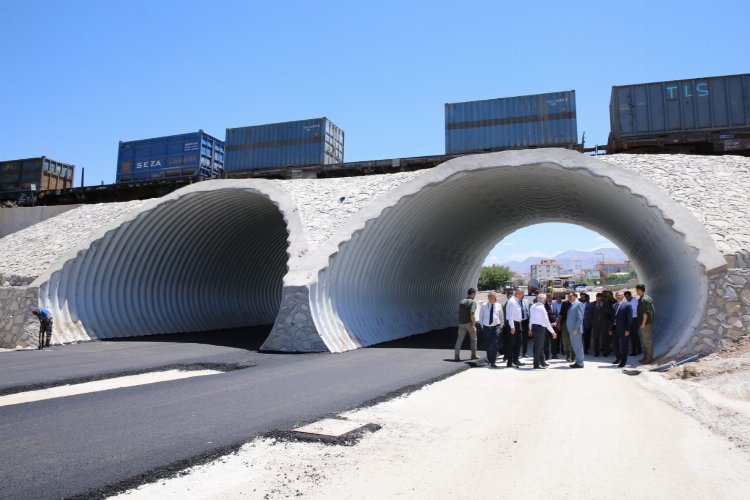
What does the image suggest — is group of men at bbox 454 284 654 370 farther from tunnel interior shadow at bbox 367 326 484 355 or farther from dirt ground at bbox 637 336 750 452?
tunnel interior shadow at bbox 367 326 484 355

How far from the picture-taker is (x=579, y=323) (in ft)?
35.6

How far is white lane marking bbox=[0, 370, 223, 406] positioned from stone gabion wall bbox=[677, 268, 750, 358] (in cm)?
907

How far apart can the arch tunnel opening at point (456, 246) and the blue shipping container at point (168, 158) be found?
1685 centimetres

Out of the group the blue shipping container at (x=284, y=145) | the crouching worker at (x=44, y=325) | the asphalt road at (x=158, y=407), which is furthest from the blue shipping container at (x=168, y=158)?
the asphalt road at (x=158, y=407)

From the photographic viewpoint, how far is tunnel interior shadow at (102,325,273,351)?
15.0m

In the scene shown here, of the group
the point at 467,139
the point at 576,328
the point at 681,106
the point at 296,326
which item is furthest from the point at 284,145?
the point at 576,328

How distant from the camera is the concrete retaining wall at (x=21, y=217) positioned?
25.4m

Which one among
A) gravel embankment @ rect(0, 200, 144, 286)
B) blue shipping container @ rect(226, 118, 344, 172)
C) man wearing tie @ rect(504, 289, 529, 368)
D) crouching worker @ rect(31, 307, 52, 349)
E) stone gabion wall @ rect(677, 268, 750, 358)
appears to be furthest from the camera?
blue shipping container @ rect(226, 118, 344, 172)

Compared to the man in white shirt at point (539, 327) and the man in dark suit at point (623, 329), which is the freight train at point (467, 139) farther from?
the man in white shirt at point (539, 327)

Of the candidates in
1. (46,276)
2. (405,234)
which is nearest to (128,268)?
(46,276)

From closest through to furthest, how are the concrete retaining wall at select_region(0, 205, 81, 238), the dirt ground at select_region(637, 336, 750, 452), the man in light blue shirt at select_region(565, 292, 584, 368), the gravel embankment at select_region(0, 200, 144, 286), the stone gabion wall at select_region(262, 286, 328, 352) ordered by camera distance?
the dirt ground at select_region(637, 336, 750, 452) → the man in light blue shirt at select_region(565, 292, 584, 368) → the stone gabion wall at select_region(262, 286, 328, 352) → the gravel embankment at select_region(0, 200, 144, 286) → the concrete retaining wall at select_region(0, 205, 81, 238)

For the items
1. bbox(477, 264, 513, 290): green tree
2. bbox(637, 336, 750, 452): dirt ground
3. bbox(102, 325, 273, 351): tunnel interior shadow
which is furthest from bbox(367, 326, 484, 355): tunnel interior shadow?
bbox(477, 264, 513, 290): green tree

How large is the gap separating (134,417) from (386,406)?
3037 mm

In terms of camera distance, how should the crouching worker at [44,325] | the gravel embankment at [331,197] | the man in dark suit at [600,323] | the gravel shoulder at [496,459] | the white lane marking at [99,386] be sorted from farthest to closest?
the gravel embankment at [331,197] → the crouching worker at [44,325] → the man in dark suit at [600,323] → the white lane marking at [99,386] → the gravel shoulder at [496,459]
